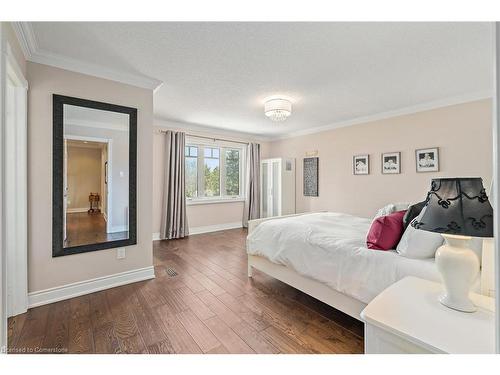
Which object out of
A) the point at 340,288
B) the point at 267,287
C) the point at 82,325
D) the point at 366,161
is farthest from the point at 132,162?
the point at 366,161

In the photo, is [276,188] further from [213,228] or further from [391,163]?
[391,163]

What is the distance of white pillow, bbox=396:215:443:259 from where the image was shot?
1568 millimetres

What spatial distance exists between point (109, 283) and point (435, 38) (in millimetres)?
3943

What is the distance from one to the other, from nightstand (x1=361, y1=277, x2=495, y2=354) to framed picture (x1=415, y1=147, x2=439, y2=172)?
9.67 feet

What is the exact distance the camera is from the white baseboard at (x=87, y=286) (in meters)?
2.15

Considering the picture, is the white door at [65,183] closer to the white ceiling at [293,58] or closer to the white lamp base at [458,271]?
the white ceiling at [293,58]

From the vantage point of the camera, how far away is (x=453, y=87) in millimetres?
2947

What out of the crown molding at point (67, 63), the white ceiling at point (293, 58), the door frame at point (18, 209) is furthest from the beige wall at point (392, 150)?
the door frame at point (18, 209)

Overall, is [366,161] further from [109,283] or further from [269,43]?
[109,283]

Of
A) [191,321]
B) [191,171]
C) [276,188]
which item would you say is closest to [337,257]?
[191,321]

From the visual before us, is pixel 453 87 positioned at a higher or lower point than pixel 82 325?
higher

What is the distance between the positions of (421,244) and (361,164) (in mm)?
3024

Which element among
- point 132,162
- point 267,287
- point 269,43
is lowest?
point 267,287

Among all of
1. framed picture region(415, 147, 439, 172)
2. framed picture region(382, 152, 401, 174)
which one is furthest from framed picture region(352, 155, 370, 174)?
framed picture region(415, 147, 439, 172)
